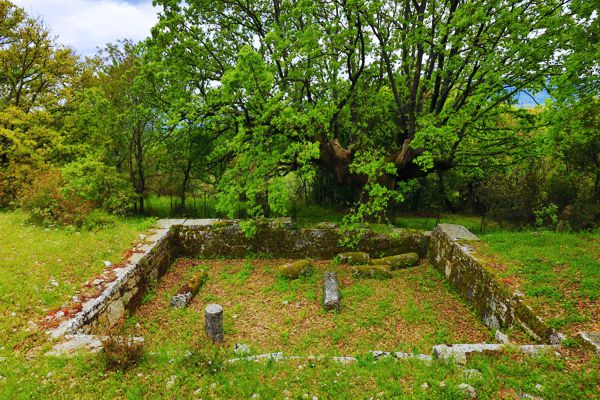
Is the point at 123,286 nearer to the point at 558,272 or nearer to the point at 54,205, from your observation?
the point at 54,205

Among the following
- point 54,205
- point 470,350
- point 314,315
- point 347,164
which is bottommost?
point 314,315

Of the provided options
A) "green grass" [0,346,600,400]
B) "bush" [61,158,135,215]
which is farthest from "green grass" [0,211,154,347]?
"bush" [61,158,135,215]

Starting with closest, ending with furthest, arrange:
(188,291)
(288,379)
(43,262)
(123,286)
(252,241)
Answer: (288,379)
(123,286)
(43,262)
(188,291)
(252,241)

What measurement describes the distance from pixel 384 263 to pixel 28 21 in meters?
20.1

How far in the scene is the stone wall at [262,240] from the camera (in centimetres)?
1188

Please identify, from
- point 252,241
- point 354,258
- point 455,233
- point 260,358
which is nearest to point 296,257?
point 252,241

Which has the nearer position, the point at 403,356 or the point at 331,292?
the point at 403,356

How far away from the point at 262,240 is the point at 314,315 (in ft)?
14.8

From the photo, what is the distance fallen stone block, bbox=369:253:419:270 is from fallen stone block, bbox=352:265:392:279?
601 mm

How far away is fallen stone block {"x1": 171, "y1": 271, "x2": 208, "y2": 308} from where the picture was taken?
8.59 m

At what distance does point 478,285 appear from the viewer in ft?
26.8

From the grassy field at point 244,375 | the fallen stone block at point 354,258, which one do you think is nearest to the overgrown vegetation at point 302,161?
the grassy field at point 244,375

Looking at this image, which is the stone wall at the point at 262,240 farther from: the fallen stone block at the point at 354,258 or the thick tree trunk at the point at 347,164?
the thick tree trunk at the point at 347,164

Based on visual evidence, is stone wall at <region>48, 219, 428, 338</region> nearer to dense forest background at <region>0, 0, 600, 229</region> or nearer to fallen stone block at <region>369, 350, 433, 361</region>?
dense forest background at <region>0, 0, 600, 229</region>
